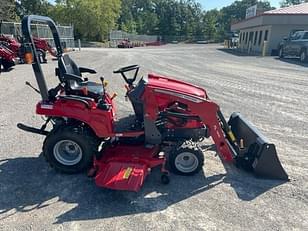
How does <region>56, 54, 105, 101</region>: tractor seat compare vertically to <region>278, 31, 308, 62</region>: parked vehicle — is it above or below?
above

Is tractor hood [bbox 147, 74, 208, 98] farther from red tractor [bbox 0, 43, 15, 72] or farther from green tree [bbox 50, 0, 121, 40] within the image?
green tree [bbox 50, 0, 121, 40]

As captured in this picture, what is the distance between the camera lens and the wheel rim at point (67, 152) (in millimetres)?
3925

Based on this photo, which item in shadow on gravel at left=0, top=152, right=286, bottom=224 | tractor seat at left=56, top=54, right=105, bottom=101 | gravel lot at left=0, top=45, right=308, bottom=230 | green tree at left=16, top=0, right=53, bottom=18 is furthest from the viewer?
green tree at left=16, top=0, right=53, bottom=18

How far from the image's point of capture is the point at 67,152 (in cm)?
404

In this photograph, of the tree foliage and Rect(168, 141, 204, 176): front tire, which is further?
the tree foliage

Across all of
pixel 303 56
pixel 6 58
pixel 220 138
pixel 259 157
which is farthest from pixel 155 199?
pixel 303 56

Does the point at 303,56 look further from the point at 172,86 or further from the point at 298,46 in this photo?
the point at 172,86

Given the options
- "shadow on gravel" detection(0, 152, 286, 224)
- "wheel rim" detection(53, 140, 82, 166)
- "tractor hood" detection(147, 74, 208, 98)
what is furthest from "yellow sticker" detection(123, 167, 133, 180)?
"tractor hood" detection(147, 74, 208, 98)

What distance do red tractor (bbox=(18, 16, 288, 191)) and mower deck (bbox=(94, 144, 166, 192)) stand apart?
13mm

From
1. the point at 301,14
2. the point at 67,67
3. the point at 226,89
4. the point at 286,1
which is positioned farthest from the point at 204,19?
the point at 67,67

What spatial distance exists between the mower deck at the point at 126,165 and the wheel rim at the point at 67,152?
328mm

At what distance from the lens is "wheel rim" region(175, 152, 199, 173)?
386cm

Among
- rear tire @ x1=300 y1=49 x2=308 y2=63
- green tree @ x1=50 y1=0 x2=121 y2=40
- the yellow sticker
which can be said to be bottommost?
rear tire @ x1=300 y1=49 x2=308 y2=63

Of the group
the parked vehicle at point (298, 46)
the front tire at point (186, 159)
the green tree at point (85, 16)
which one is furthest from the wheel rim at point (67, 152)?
the green tree at point (85, 16)
